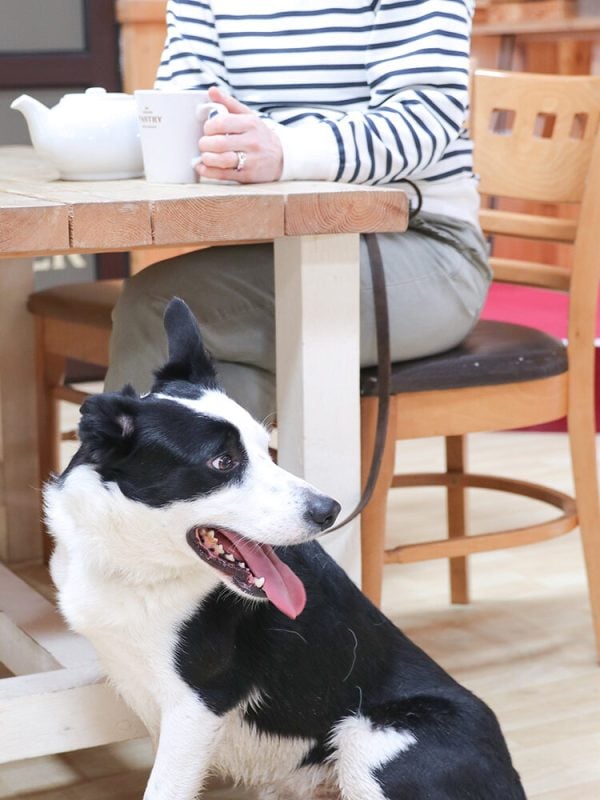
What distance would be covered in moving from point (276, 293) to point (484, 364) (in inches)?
16.1

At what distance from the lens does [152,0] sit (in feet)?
12.3

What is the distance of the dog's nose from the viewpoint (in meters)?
1.20

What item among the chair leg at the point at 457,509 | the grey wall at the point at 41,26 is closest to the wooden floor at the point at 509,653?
the chair leg at the point at 457,509

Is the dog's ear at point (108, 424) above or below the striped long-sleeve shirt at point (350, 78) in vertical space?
below

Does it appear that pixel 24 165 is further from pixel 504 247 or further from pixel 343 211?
pixel 504 247

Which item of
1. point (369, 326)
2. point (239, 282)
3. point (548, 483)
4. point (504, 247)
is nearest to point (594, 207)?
point (369, 326)

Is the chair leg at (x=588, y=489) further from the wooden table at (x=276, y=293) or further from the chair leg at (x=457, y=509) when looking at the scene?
the wooden table at (x=276, y=293)

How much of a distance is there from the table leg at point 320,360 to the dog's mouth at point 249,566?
22 centimetres

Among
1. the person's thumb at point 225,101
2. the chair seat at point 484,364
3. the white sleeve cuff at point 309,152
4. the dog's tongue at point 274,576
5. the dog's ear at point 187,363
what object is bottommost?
the dog's tongue at point 274,576

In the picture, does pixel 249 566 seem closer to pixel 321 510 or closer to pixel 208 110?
pixel 321 510

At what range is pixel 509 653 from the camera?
6.77 ft

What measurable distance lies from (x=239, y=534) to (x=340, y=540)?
0.34 m

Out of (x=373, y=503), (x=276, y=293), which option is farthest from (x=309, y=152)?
(x=373, y=503)

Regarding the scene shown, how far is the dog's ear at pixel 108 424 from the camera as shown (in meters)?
1.18
